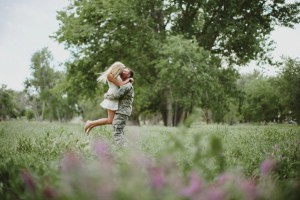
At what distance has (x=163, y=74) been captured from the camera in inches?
787

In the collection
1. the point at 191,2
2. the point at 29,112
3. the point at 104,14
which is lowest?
the point at 29,112

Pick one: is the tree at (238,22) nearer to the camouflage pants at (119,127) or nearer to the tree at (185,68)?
the tree at (185,68)

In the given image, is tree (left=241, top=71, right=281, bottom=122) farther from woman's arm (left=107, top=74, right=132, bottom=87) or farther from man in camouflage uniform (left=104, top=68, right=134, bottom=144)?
woman's arm (left=107, top=74, right=132, bottom=87)

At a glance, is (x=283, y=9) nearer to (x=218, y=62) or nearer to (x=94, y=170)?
(x=218, y=62)

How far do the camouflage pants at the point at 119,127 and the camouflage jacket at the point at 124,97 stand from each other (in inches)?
5.1

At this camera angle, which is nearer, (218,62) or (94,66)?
(94,66)

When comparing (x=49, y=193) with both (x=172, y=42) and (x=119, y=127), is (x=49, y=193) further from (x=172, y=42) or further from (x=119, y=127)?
(x=172, y=42)

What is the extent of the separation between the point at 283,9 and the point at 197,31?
6734 millimetres

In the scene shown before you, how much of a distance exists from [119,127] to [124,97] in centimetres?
88

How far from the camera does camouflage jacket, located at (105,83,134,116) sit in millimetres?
7875

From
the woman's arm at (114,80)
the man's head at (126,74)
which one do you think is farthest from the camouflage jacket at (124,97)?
the man's head at (126,74)

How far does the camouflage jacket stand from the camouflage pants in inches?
5.1

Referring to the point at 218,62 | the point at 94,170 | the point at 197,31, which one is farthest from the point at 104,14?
the point at 94,170

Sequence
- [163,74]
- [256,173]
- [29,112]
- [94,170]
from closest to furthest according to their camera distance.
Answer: [94,170] → [256,173] → [163,74] → [29,112]
